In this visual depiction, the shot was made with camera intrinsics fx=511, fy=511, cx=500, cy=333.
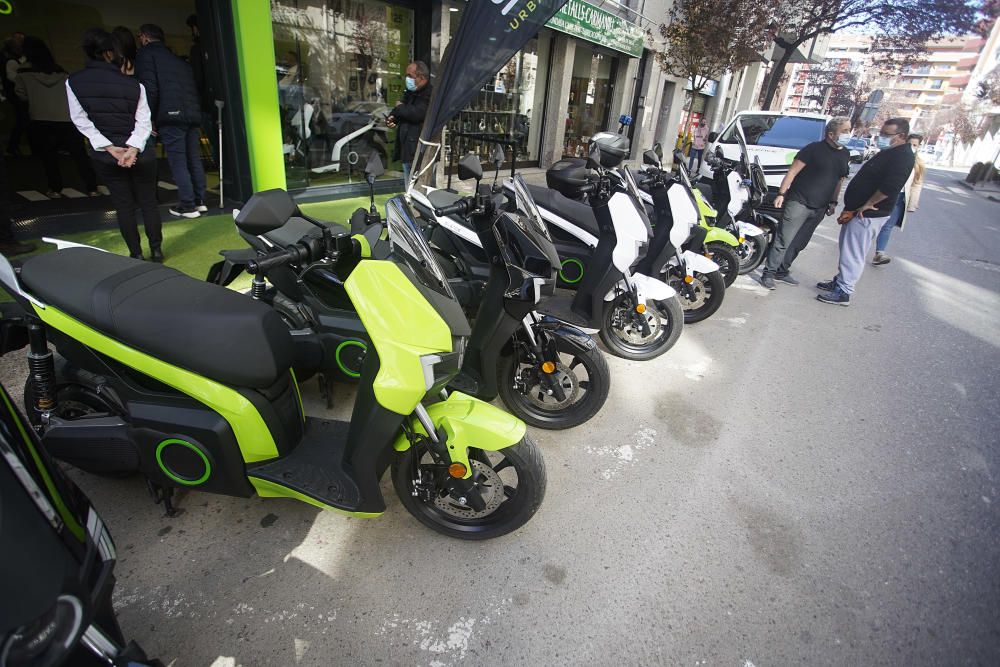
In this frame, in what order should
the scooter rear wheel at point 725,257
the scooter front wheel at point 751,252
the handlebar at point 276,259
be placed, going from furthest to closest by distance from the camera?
the scooter front wheel at point 751,252 → the scooter rear wheel at point 725,257 → the handlebar at point 276,259

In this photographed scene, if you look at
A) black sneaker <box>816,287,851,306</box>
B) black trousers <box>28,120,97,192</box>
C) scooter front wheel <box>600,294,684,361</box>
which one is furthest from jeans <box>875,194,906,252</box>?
black trousers <box>28,120,97,192</box>

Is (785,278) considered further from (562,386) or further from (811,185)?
(562,386)

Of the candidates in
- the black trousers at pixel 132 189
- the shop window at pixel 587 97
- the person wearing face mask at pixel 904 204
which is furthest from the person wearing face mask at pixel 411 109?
the shop window at pixel 587 97

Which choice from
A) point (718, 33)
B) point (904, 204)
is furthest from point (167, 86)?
point (718, 33)

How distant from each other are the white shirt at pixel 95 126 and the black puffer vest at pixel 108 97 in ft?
0.09

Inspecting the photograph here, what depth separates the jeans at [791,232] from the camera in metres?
5.54

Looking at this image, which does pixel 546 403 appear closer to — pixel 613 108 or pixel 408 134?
pixel 408 134

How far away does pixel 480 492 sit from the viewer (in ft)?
6.66

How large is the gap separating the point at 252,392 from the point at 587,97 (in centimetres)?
1475

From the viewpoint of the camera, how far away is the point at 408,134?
20.3 feet

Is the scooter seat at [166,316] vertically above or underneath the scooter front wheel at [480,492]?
above

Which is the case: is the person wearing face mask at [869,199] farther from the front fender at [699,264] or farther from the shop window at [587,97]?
the shop window at [587,97]

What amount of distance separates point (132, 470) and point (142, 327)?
651 mm

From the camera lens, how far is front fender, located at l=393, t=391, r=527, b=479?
6.23ft
